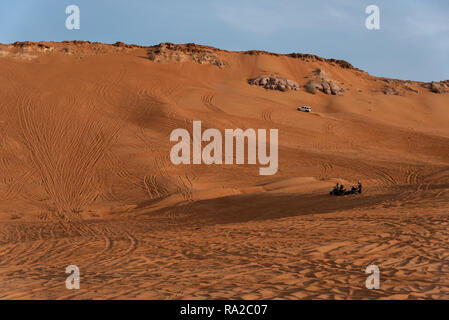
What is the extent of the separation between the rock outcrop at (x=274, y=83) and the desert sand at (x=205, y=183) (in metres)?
0.87

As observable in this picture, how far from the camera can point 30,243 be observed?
9719 mm

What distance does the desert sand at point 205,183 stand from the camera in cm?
544

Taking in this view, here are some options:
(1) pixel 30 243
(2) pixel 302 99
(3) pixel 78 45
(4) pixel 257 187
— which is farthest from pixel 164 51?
(1) pixel 30 243

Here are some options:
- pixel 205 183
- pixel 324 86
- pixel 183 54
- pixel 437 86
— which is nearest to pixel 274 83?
pixel 324 86

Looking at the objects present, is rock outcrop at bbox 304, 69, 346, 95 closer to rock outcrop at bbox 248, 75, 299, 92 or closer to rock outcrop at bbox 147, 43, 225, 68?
rock outcrop at bbox 248, 75, 299, 92

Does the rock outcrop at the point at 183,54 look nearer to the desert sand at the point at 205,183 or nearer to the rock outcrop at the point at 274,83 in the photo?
the desert sand at the point at 205,183

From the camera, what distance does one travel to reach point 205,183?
Answer: 1934 centimetres

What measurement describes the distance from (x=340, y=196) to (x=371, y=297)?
1029cm

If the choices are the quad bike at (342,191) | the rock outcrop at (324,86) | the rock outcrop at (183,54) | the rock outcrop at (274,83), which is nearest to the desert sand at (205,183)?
the rock outcrop at (183,54)

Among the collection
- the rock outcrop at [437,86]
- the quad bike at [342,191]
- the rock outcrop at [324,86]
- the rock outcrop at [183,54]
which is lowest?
the quad bike at [342,191]

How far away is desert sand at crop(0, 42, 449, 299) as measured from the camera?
544cm

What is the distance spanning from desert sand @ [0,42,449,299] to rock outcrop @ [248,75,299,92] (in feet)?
2.85

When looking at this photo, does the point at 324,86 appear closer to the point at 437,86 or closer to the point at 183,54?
the point at 183,54

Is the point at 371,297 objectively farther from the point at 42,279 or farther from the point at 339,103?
the point at 339,103
